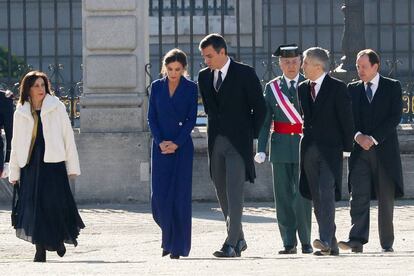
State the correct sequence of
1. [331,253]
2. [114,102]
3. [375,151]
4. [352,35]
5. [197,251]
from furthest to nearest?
[352,35]
[114,102]
[197,251]
[375,151]
[331,253]

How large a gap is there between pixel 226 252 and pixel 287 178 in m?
1.05

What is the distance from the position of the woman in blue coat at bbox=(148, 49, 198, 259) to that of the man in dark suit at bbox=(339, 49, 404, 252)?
4.38 ft

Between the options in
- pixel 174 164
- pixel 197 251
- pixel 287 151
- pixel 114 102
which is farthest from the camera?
pixel 114 102

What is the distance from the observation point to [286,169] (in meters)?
12.3

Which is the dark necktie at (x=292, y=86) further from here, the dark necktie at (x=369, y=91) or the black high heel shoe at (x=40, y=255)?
the black high heel shoe at (x=40, y=255)

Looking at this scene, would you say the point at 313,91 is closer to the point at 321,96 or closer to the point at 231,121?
the point at 321,96

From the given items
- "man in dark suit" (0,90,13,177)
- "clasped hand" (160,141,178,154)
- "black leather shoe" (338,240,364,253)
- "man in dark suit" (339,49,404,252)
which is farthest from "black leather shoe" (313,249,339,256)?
"man in dark suit" (0,90,13,177)

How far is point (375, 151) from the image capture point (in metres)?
12.3

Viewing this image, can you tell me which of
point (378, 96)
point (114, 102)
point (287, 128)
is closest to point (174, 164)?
point (287, 128)

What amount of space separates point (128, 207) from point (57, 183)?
18.3ft

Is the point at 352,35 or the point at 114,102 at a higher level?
the point at 352,35

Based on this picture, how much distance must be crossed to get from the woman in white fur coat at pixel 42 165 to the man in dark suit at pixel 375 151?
7.07 ft

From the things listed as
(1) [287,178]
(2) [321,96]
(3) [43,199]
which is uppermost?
(2) [321,96]

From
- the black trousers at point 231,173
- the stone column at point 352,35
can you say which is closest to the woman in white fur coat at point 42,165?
the black trousers at point 231,173
